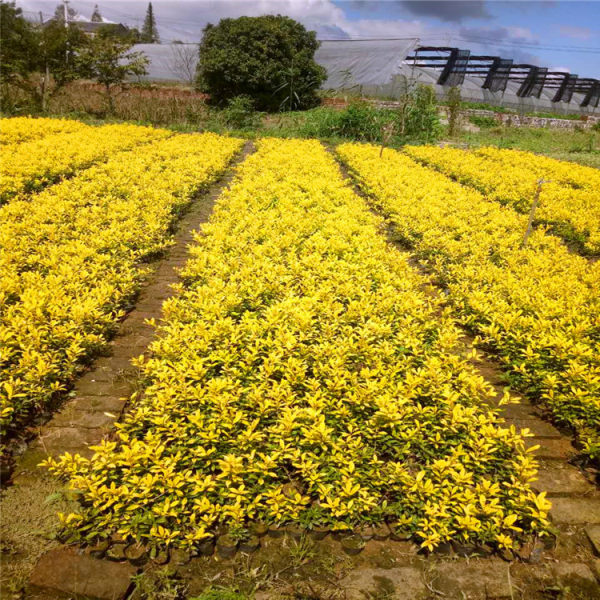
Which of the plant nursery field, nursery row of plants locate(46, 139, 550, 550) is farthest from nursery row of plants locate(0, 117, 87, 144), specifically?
nursery row of plants locate(46, 139, 550, 550)

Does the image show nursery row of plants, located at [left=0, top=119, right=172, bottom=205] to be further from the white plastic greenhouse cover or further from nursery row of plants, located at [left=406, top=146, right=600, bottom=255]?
the white plastic greenhouse cover

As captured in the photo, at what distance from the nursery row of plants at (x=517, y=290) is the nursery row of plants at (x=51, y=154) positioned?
7283 mm

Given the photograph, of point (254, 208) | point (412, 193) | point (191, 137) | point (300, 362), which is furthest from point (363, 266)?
point (191, 137)

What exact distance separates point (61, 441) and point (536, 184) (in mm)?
11865

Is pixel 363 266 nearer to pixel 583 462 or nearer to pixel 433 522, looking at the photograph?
pixel 583 462

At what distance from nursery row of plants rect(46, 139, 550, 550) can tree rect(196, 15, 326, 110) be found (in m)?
22.4

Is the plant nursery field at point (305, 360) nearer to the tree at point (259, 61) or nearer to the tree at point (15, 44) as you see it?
the tree at point (15, 44)

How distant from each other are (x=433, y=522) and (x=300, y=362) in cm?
156

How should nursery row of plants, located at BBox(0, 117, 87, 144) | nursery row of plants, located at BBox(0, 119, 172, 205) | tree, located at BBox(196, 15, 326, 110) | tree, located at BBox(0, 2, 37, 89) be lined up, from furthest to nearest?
tree, located at BBox(196, 15, 326, 110) → tree, located at BBox(0, 2, 37, 89) → nursery row of plants, located at BBox(0, 117, 87, 144) → nursery row of plants, located at BBox(0, 119, 172, 205)

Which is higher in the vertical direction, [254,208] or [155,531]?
[254,208]

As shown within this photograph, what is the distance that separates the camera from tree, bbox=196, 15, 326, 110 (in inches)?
941

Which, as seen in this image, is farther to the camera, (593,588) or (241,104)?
(241,104)

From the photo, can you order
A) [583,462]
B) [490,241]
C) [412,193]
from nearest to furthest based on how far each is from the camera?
[583,462] → [490,241] → [412,193]

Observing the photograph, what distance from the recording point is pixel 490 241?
6957 mm
